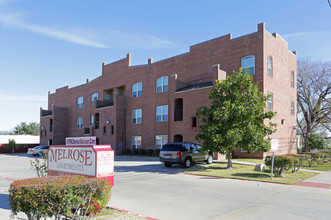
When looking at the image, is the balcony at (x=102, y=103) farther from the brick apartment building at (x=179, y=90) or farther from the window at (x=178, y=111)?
the window at (x=178, y=111)

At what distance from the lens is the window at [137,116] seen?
36.8 m

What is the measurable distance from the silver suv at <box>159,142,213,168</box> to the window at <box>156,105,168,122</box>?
13.4 meters

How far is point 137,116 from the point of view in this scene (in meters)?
37.2

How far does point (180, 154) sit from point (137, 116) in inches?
763

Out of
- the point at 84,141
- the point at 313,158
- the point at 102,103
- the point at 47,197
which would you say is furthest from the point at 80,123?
the point at 47,197

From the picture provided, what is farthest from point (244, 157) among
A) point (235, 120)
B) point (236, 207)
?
point (236, 207)

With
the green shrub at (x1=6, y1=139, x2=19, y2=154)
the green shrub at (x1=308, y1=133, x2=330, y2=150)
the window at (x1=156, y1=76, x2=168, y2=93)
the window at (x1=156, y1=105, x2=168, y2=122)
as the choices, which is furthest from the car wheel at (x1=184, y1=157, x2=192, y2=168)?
the green shrub at (x1=6, y1=139, x2=19, y2=154)

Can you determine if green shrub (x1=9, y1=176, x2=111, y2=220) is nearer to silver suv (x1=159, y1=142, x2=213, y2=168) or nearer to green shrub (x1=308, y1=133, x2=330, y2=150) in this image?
silver suv (x1=159, y1=142, x2=213, y2=168)

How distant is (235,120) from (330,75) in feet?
85.0

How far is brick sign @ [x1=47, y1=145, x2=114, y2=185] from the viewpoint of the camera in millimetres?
7836

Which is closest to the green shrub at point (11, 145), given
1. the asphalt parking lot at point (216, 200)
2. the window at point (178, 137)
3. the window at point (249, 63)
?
the window at point (178, 137)

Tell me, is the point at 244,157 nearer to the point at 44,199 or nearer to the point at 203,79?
the point at 203,79

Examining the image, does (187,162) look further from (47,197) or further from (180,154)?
(47,197)

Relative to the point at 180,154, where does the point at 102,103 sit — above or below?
above
